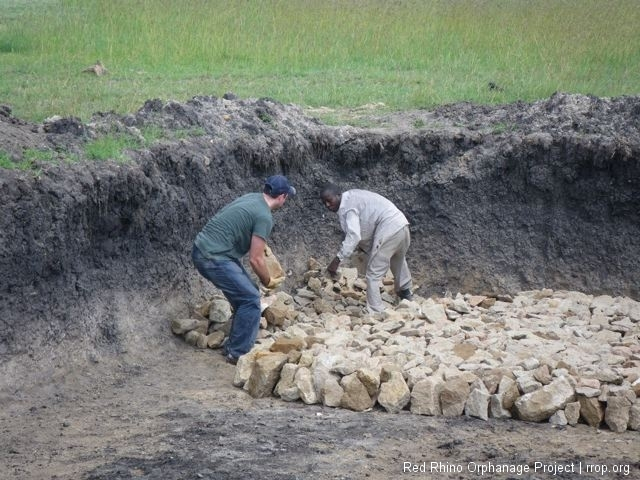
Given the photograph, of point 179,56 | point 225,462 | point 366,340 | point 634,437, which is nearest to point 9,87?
point 179,56

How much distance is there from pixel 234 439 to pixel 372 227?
4.28 meters

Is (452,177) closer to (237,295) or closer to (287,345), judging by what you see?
(237,295)

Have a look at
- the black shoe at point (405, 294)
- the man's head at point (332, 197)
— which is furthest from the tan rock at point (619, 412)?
the black shoe at point (405, 294)

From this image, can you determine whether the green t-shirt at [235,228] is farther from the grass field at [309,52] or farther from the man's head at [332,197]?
the grass field at [309,52]

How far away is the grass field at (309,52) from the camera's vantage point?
1463 cm

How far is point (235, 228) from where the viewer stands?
32.2 ft

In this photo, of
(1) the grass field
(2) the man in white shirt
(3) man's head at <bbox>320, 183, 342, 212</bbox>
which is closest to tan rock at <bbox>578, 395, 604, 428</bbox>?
(2) the man in white shirt

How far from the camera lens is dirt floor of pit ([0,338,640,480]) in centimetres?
→ 722

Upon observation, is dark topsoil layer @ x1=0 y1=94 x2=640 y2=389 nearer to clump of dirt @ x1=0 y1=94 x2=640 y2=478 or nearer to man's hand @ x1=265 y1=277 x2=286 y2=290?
clump of dirt @ x1=0 y1=94 x2=640 y2=478

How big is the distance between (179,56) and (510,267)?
661 cm

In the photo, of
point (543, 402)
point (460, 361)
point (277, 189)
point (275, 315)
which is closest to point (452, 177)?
point (275, 315)

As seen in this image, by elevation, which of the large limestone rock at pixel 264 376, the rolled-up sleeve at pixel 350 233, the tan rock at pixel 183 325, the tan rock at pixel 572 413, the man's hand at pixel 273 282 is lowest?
the tan rock at pixel 572 413

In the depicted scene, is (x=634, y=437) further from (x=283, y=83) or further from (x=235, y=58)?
(x=235, y=58)

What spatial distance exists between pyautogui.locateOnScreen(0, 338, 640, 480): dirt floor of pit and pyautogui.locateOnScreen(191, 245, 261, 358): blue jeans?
2.57 ft
